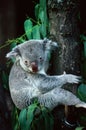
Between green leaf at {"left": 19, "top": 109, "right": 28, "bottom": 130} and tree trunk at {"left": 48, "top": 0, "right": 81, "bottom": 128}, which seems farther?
green leaf at {"left": 19, "top": 109, "right": 28, "bottom": 130}

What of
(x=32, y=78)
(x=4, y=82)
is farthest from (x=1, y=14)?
(x=32, y=78)

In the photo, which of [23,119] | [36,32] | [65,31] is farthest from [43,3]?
[23,119]

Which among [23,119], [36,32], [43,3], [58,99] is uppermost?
[43,3]

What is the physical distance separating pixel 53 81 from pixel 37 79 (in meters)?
0.17

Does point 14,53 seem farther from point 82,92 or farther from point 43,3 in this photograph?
point 82,92

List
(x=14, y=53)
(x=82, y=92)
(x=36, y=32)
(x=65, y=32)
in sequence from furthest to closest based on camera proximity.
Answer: (x=36, y=32) < (x=14, y=53) < (x=82, y=92) < (x=65, y=32)

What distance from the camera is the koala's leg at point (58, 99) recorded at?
4707mm

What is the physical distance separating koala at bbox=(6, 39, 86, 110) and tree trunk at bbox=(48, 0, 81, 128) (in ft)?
0.24

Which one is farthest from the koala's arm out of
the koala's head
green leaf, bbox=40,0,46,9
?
green leaf, bbox=40,0,46,9

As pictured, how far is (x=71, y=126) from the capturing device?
482 cm

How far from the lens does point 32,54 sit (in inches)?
192

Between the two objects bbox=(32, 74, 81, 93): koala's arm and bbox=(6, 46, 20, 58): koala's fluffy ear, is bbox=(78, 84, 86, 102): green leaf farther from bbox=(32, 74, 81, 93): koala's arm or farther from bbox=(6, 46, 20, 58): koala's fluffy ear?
bbox=(6, 46, 20, 58): koala's fluffy ear

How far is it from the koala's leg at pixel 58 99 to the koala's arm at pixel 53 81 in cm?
6

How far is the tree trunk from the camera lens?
4602 mm
